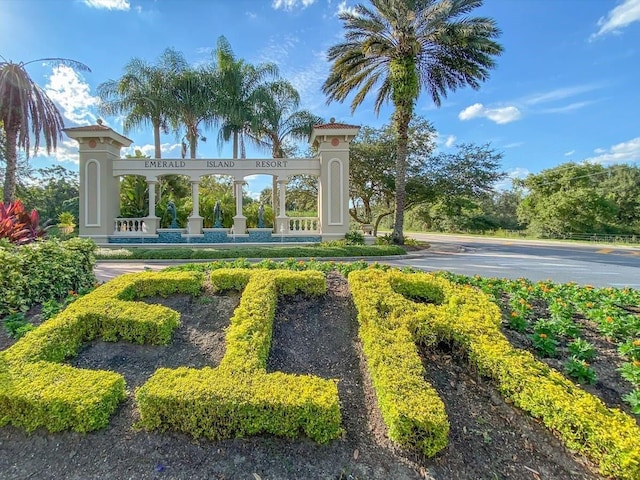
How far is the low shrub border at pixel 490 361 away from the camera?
2123 millimetres

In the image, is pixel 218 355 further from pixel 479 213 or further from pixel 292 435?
pixel 479 213

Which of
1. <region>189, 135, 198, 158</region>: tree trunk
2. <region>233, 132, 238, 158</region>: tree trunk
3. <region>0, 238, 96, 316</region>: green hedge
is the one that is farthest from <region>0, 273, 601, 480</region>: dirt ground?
<region>189, 135, 198, 158</region>: tree trunk

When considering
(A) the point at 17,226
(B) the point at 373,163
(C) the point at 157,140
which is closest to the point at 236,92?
(C) the point at 157,140

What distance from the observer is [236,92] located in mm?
18922

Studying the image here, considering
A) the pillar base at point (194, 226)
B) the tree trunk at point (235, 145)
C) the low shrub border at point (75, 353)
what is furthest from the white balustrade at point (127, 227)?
the low shrub border at point (75, 353)

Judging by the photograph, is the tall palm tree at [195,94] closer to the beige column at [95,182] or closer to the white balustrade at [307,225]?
the beige column at [95,182]

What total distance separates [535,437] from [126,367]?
3468 mm

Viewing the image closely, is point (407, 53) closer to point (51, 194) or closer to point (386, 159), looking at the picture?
point (386, 159)

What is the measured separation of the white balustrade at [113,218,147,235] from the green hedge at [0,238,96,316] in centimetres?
1219

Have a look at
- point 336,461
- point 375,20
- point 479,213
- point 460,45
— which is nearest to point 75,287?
point 336,461

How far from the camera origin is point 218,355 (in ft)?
10.4

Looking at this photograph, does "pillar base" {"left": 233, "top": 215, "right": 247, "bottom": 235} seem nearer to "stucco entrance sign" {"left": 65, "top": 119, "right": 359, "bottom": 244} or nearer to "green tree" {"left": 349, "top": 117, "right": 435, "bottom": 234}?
"stucco entrance sign" {"left": 65, "top": 119, "right": 359, "bottom": 244}

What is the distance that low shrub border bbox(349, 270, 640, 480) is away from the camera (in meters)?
2.12

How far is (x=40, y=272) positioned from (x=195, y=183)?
Result: 13.2 m
